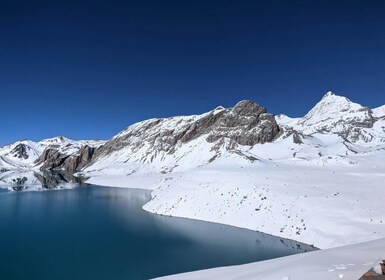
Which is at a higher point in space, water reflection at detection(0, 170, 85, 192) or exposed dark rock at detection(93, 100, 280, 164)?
exposed dark rock at detection(93, 100, 280, 164)

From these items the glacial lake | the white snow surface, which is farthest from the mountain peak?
the white snow surface

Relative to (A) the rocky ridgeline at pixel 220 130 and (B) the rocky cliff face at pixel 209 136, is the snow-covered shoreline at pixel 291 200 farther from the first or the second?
(A) the rocky ridgeline at pixel 220 130

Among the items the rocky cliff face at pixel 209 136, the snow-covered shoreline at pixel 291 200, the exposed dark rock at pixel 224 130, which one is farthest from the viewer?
the exposed dark rock at pixel 224 130

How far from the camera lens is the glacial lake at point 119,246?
24000mm

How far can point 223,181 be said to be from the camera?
47.6 metres

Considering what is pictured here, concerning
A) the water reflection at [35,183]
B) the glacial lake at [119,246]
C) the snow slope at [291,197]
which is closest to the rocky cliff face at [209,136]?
the water reflection at [35,183]

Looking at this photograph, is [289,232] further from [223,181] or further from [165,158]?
[165,158]

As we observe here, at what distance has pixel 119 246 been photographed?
30672 millimetres

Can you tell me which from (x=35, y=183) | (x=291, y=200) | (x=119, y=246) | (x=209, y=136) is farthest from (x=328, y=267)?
(x=209, y=136)

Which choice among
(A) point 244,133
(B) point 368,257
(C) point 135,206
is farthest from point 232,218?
(A) point 244,133

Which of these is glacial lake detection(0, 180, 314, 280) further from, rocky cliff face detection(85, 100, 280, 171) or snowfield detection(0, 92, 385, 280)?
rocky cliff face detection(85, 100, 280, 171)

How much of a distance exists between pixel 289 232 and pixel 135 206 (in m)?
31.3

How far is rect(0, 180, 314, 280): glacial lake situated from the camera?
2400 centimetres

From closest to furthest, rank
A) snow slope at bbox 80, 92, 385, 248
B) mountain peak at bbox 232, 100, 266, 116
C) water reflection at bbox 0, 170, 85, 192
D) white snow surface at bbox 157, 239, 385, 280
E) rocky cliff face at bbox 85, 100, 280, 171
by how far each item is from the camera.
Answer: white snow surface at bbox 157, 239, 385, 280 < snow slope at bbox 80, 92, 385, 248 < water reflection at bbox 0, 170, 85, 192 < rocky cliff face at bbox 85, 100, 280, 171 < mountain peak at bbox 232, 100, 266, 116
